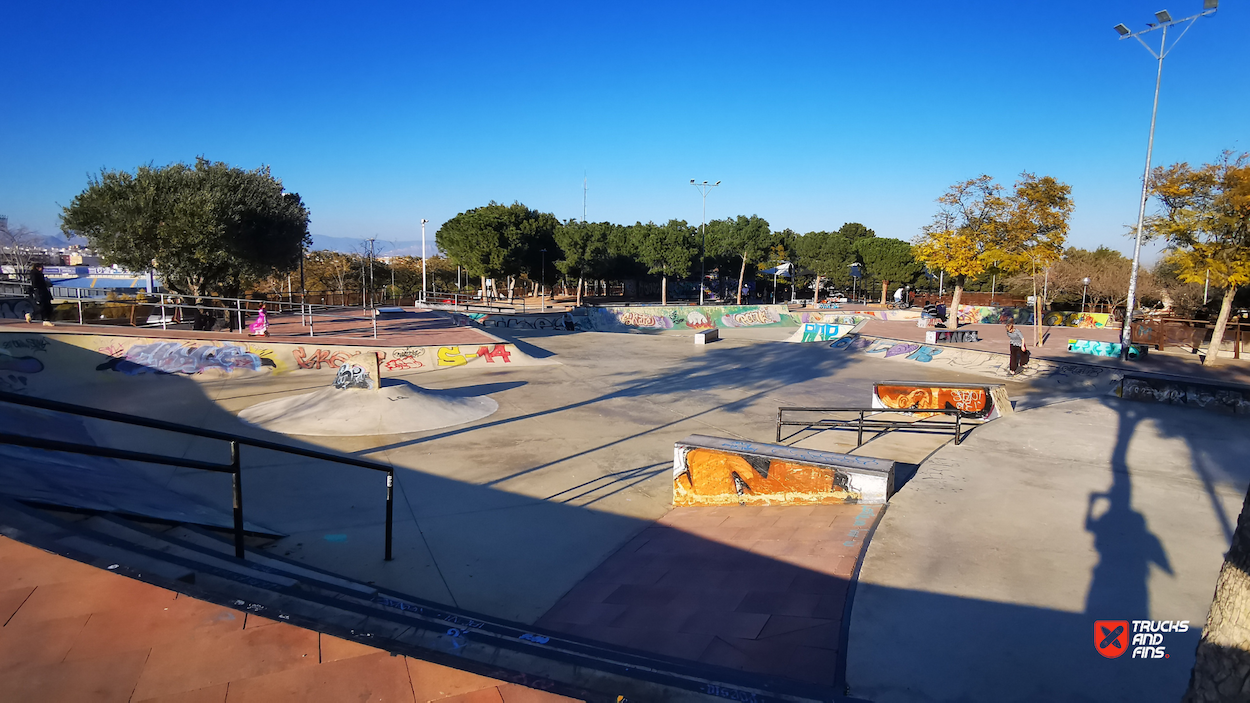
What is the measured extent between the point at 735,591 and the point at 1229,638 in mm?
3452

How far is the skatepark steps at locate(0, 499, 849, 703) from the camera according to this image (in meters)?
2.43

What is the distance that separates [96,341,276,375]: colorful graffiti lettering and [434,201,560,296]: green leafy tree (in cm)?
3253

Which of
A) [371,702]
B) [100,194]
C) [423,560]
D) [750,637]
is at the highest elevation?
[100,194]

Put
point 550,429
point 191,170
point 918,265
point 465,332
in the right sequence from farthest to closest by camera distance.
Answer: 1. point 918,265
2. point 465,332
3. point 191,170
4. point 550,429

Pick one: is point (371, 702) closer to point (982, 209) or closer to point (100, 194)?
point (100, 194)

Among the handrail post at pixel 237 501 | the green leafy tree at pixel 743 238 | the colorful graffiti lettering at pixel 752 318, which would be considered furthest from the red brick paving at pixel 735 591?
the green leafy tree at pixel 743 238

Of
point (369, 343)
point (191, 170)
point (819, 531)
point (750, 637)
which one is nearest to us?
point (750, 637)

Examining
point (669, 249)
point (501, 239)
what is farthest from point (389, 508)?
point (669, 249)

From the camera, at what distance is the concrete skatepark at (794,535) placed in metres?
4.07

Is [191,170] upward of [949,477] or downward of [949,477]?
upward

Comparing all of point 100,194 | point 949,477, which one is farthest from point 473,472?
point 100,194

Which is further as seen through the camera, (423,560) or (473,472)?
(473,472)

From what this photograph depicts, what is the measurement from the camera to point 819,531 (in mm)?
6336

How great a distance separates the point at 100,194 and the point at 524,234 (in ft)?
104
